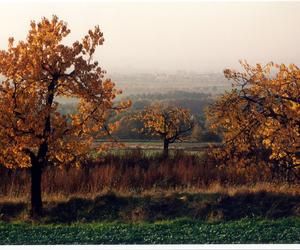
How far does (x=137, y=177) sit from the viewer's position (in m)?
12.6

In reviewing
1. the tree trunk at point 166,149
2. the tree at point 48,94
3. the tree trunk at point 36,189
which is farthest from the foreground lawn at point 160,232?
the tree trunk at point 166,149

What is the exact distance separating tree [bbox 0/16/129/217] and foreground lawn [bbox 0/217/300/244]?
1287mm

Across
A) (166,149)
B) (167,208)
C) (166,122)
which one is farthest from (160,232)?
(166,122)

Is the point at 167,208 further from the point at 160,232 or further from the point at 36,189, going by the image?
the point at 36,189

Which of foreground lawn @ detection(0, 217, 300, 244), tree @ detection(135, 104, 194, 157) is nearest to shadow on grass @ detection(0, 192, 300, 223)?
foreground lawn @ detection(0, 217, 300, 244)

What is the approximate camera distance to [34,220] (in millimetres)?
11055

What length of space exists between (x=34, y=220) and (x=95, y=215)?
1128 millimetres

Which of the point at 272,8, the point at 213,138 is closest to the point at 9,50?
the point at 213,138

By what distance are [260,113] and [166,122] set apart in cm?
198

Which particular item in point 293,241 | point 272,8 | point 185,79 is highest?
point 272,8

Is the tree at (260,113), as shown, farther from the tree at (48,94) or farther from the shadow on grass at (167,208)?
the tree at (48,94)

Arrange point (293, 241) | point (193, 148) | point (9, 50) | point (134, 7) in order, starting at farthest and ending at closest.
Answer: point (193, 148)
point (134, 7)
point (9, 50)
point (293, 241)

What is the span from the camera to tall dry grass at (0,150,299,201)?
12078mm

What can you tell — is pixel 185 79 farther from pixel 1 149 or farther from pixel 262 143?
pixel 1 149
